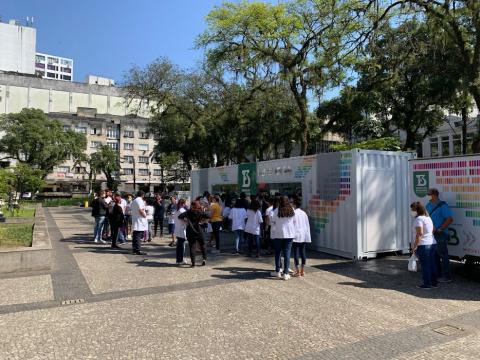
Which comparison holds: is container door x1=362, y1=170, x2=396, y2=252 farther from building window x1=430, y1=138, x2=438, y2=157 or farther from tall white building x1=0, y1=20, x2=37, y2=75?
tall white building x1=0, y1=20, x2=37, y2=75

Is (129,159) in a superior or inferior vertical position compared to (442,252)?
superior

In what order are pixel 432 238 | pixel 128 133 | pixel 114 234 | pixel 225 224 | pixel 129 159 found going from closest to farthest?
pixel 432 238 → pixel 114 234 → pixel 225 224 → pixel 128 133 → pixel 129 159

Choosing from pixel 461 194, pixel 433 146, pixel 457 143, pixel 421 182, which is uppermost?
pixel 433 146

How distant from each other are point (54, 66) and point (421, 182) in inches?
5559

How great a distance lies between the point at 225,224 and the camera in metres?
16.7

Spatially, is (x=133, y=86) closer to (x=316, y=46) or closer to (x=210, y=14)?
(x=210, y=14)

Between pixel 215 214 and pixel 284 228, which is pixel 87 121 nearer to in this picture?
pixel 215 214

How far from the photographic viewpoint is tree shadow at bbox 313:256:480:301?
740cm

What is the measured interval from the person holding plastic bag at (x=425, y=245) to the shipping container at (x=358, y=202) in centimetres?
285

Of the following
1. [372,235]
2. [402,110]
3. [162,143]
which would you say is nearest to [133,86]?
[162,143]

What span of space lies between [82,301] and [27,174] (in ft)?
103

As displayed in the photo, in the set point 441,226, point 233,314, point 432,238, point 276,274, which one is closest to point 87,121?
point 276,274

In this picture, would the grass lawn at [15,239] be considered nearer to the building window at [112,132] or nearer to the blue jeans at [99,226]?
the blue jeans at [99,226]

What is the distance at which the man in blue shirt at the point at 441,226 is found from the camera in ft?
27.0
